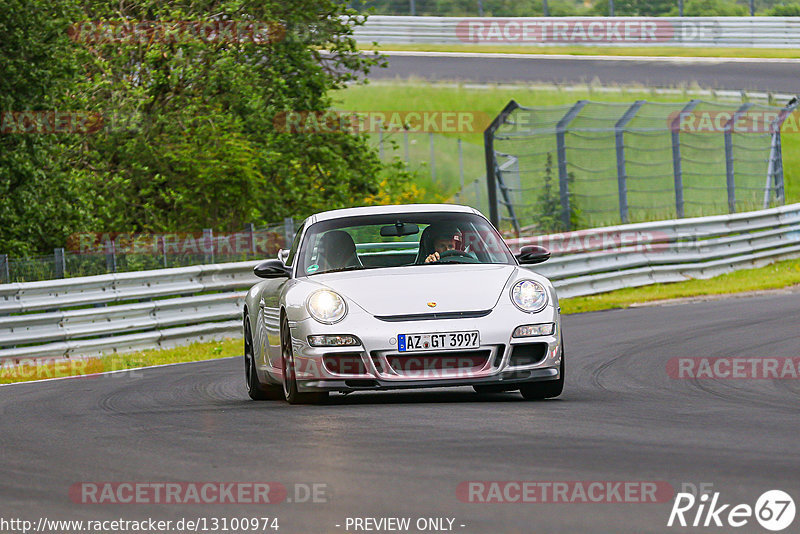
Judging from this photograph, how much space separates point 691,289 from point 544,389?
12.7m

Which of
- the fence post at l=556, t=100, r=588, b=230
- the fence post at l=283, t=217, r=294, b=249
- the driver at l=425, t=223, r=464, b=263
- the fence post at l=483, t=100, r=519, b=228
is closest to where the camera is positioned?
the driver at l=425, t=223, r=464, b=263

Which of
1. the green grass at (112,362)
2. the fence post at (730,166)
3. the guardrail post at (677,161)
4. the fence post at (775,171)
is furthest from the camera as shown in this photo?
the fence post at (775,171)

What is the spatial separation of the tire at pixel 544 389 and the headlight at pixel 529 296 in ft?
1.20

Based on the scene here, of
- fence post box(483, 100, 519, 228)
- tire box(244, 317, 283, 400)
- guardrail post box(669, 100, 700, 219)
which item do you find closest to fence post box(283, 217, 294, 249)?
fence post box(483, 100, 519, 228)

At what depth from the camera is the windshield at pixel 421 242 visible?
393 inches

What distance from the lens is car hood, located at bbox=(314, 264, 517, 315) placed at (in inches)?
353

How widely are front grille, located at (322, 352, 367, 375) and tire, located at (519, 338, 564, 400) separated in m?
1.15

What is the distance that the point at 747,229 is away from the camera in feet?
78.7

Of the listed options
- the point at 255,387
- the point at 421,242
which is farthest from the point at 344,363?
the point at 255,387

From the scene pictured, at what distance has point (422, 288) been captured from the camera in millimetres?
9133

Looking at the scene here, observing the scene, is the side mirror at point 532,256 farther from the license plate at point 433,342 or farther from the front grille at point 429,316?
the license plate at point 433,342

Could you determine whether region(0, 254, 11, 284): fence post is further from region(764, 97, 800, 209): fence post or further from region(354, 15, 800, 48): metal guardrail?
region(354, 15, 800, 48): metal guardrail

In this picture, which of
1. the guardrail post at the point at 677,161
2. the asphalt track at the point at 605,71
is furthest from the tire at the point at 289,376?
the asphalt track at the point at 605,71

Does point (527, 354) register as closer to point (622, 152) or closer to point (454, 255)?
point (454, 255)
